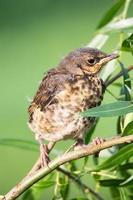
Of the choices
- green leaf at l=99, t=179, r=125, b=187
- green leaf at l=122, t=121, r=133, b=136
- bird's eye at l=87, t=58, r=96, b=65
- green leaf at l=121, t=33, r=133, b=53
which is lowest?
green leaf at l=99, t=179, r=125, b=187

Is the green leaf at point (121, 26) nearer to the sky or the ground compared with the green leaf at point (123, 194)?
nearer to the sky

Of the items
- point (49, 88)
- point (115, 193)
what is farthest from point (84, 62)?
point (115, 193)

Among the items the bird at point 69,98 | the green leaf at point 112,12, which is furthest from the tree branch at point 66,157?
the green leaf at point 112,12

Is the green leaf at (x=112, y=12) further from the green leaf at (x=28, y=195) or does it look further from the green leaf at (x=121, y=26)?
the green leaf at (x=28, y=195)

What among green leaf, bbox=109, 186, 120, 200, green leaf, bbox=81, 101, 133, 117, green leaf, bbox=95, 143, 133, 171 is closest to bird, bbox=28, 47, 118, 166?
green leaf, bbox=109, 186, 120, 200

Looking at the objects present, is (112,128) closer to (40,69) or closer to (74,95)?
(40,69)

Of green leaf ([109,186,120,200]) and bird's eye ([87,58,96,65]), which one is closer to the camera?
green leaf ([109,186,120,200])

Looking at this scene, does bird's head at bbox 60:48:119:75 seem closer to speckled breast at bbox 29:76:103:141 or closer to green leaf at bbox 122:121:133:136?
speckled breast at bbox 29:76:103:141
